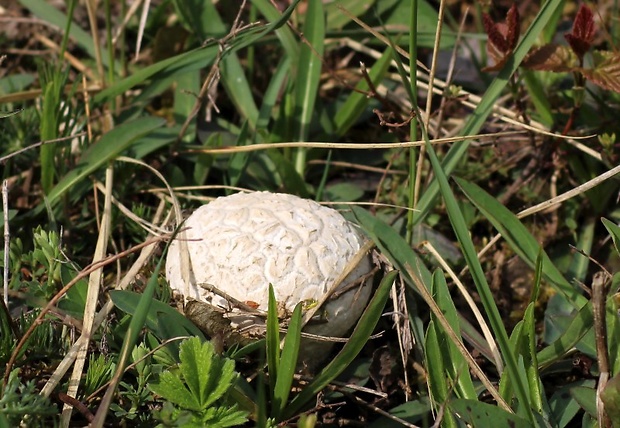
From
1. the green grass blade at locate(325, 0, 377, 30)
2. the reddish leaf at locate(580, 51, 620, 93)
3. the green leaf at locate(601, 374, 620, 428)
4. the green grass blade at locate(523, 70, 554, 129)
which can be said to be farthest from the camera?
the green grass blade at locate(325, 0, 377, 30)

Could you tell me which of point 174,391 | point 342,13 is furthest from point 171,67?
point 174,391

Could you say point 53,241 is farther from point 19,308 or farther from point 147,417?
point 147,417

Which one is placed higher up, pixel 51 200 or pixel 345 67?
pixel 345 67

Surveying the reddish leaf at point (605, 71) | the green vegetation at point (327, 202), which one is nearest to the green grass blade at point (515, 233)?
the green vegetation at point (327, 202)

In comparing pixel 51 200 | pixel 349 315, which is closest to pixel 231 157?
pixel 51 200

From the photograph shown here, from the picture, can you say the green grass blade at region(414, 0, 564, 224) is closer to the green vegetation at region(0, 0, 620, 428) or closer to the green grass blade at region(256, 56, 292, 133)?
the green vegetation at region(0, 0, 620, 428)

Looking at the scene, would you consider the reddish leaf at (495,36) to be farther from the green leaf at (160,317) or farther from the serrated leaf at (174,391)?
the serrated leaf at (174,391)

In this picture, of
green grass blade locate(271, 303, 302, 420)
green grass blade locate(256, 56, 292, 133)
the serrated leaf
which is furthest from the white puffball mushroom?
green grass blade locate(256, 56, 292, 133)

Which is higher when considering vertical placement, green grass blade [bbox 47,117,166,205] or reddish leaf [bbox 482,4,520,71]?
reddish leaf [bbox 482,4,520,71]
